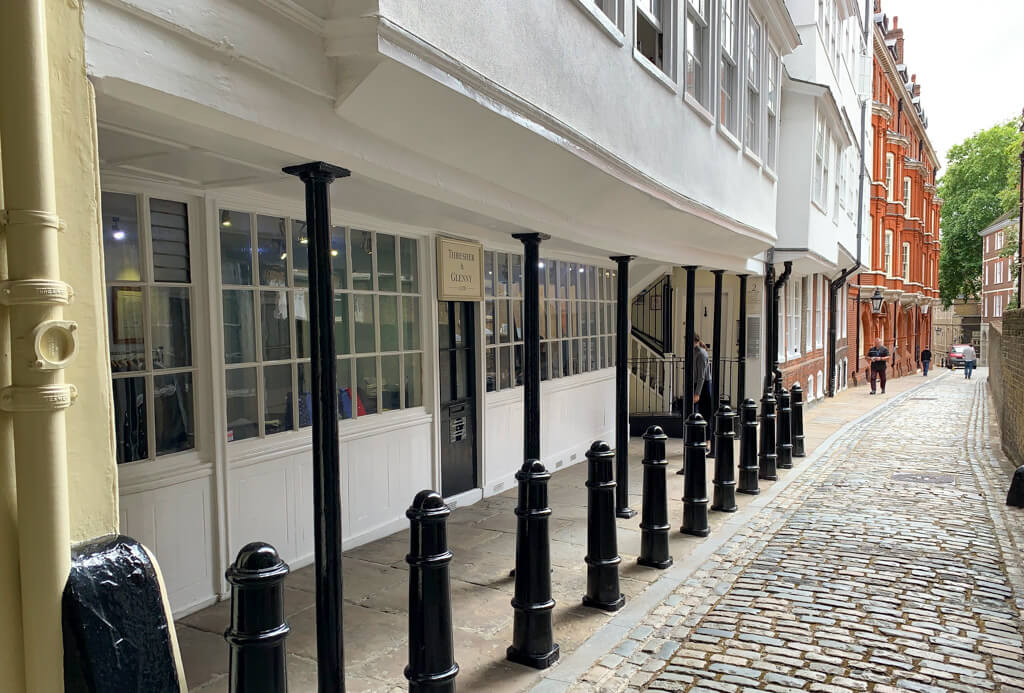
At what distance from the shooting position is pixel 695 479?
6562 mm

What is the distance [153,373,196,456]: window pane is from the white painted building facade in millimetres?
14

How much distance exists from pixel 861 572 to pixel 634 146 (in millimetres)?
3957

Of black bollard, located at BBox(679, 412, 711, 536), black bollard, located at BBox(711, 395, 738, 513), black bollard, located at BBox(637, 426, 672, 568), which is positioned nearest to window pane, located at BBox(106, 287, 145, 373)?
black bollard, located at BBox(637, 426, 672, 568)

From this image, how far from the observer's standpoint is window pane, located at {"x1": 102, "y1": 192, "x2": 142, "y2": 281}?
164 inches

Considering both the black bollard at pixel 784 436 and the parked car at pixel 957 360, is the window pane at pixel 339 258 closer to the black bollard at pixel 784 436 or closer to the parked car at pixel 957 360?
the black bollard at pixel 784 436

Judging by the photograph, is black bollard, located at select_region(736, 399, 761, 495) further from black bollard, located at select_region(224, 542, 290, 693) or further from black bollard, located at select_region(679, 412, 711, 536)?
black bollard, located at select_region(224, 542, 290, 693)

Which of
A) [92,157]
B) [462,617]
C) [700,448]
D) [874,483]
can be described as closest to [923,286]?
[874,483]

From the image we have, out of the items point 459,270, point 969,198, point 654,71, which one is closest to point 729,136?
point 654,71

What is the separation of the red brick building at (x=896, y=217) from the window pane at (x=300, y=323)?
24694 millimetres

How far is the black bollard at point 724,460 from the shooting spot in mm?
7303

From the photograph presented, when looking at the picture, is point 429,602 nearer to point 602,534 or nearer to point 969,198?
point 602,534

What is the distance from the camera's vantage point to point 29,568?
1.67 m

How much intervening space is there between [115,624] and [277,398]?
3.60m

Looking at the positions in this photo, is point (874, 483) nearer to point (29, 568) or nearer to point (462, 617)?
point (462, 617)
